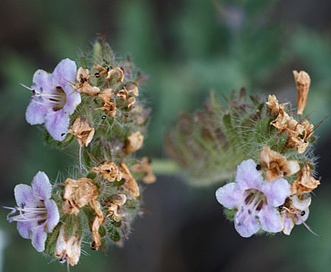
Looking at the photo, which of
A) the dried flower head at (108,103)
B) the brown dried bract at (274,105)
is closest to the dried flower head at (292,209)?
the brown dried bract at (274,105)

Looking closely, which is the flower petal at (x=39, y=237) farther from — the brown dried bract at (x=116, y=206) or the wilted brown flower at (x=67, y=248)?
the brown dried bract at (x=116, y=206)

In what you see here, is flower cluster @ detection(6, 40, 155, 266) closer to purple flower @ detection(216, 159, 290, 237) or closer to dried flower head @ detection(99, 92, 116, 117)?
dried flower head @ detection(99, 92, 116, 117)

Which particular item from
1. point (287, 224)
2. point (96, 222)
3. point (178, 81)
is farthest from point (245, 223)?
point (178, 81)

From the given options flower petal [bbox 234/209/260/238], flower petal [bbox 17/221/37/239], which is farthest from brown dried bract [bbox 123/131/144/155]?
flower petal [bbox 234/209/260/238]

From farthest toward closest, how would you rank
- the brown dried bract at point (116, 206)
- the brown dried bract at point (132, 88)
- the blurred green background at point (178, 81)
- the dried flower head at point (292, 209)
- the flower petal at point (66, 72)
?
the blurred green background at point (178, 81) < the brown dried bract at point (132, 88) < the flower petal at point (66, 72) < the brown dried bract at point (116, 206) < the dried flower head at point (292, 209)

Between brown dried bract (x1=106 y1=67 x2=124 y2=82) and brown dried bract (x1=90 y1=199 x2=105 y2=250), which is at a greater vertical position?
brown dried bract (x1=106 y1=67 x2=124 y2=82)

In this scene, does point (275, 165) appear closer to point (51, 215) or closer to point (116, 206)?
point (116, 206)
